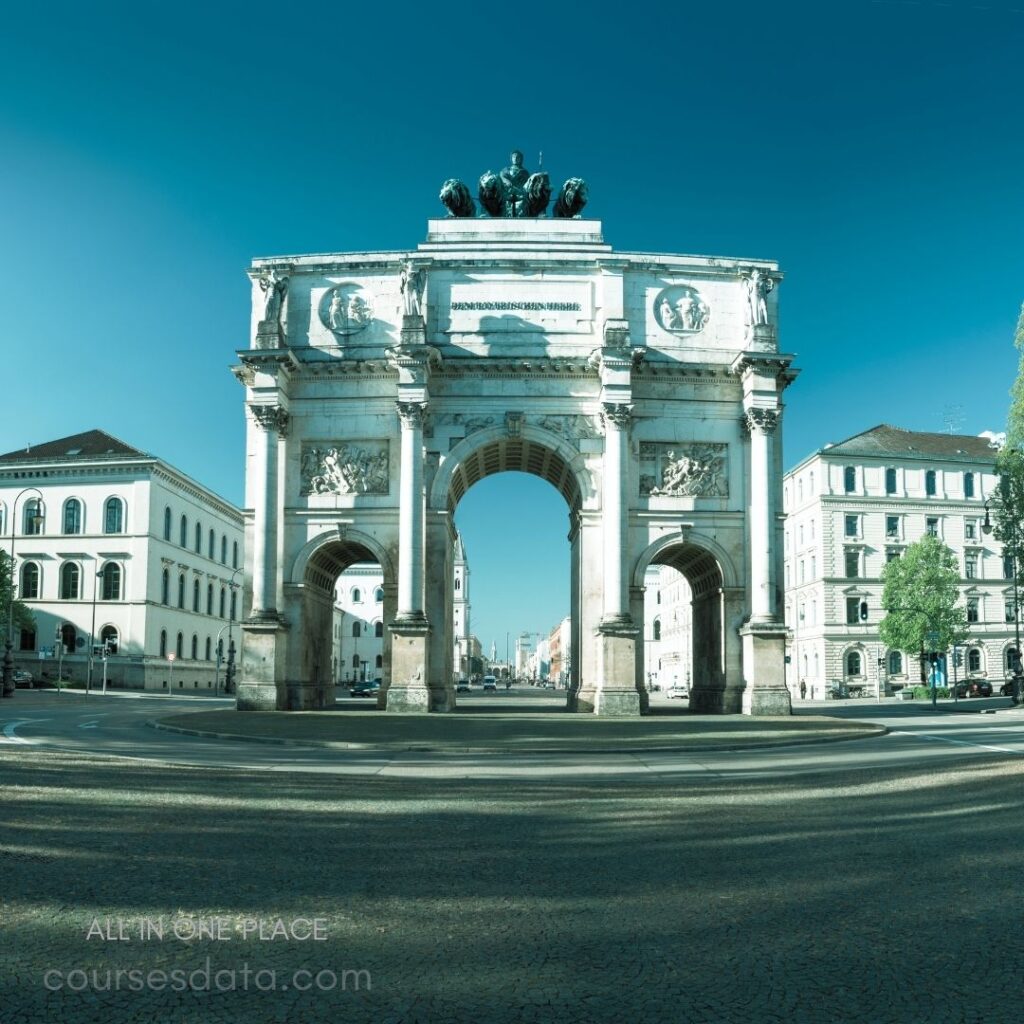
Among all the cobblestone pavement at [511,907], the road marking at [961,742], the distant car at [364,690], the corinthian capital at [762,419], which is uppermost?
the corinthian capital at [762,419]

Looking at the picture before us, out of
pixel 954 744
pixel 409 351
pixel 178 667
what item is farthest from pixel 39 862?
pixel 178 667

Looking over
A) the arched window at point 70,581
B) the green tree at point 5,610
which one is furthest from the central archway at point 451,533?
the arched window at point 70,581

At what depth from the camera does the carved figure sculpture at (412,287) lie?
37.0 meters

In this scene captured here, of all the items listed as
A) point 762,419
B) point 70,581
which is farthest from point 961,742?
point 70,581

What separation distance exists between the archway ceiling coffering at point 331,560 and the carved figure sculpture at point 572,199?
15.8 m

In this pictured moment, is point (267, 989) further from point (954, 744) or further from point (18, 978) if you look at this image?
point (954, 744)

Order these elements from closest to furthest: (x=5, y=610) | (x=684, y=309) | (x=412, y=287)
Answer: (x=412, y=287)
(x=684, y=309)
(x=5, y=610)

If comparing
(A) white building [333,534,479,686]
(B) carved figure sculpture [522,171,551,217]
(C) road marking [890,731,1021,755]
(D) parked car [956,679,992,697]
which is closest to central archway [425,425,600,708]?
(B) carved figure sculpture [522,171,551,217]

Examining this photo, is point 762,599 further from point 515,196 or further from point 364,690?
point 364,690

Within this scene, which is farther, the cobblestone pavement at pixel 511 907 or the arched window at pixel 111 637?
the arched window at pixel 111 637

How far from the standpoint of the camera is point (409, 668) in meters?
34.7

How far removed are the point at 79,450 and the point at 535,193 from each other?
46645mm

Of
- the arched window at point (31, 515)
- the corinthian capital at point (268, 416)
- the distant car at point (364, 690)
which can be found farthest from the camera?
the arched window at point (31, 515)

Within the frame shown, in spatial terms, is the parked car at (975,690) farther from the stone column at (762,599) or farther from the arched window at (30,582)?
the arched window at (30,582)
